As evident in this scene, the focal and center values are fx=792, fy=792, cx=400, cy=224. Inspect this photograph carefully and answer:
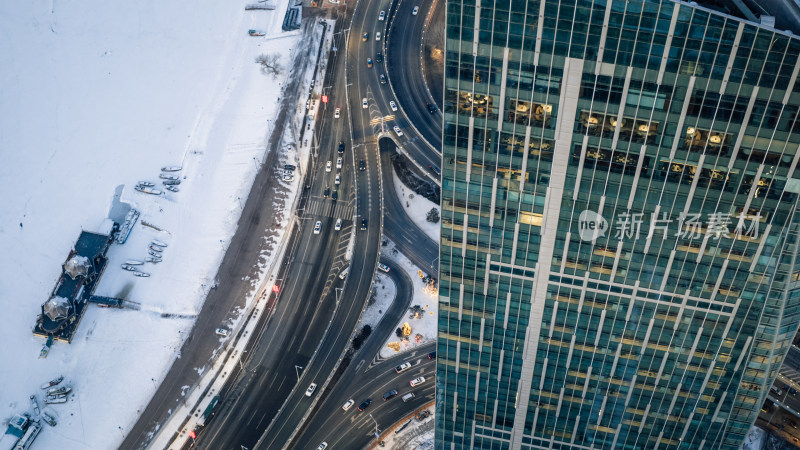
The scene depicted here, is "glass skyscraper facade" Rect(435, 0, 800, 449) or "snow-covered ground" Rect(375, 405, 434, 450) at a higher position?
"glass skyscraper facade" Rect(435, 0, 800, 449)

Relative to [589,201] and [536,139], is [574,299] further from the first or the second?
[536,139]

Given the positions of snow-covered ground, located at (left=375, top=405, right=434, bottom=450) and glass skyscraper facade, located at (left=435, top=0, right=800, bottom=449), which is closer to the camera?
glass skyscraper facade, located at (left=435, top=0, right=800, bottom=449)

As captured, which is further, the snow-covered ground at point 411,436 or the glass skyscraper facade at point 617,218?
the snow-covered ground at point 411,436

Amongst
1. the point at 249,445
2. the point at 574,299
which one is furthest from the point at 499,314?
the point at 249,445

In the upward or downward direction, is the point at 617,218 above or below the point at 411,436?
above
